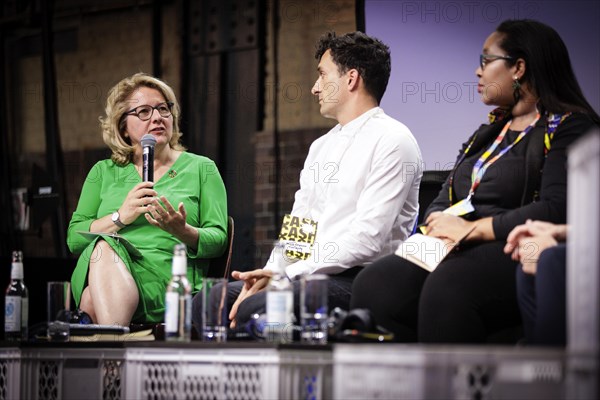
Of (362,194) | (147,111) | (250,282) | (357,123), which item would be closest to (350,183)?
(362,194)

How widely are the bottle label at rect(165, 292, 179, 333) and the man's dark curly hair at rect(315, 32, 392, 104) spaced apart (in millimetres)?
1154

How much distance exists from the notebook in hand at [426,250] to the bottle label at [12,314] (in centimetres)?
104

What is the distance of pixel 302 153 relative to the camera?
413cm

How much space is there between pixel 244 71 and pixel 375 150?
1.68 m

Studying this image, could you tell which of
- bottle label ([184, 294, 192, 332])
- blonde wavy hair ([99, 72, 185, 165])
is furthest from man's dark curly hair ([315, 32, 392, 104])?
bottle label ([184, 294, 192, 332])

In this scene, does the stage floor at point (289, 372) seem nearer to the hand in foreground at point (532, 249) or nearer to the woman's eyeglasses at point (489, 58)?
the hand in foreground at point (532, 249)

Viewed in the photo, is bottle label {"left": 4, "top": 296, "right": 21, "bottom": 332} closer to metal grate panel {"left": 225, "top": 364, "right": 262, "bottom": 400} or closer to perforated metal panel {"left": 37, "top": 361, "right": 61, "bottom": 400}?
perforated metal panel {"left": 37, "top": 361, "right": 61, "bottom": 400}

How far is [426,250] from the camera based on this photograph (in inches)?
92.3

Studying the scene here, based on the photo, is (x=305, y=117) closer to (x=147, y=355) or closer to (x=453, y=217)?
(x=453, y=217)

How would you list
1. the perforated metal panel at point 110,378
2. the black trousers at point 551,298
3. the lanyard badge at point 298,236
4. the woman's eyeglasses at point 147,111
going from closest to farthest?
the black trousers at point 551,298 < the perforated metal panel at point 110,378 < the lanyard badge at point 298,236 < the woman's eyeglasses at point 147,111

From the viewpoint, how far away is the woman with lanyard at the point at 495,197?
2.14 meters

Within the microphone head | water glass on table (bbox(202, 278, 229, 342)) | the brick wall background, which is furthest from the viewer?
the brick wall background

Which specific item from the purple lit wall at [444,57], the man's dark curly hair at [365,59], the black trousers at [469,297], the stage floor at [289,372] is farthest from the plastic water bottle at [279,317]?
the purple lit wall at [444,57]

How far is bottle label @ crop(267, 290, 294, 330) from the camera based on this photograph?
2.00 metres
